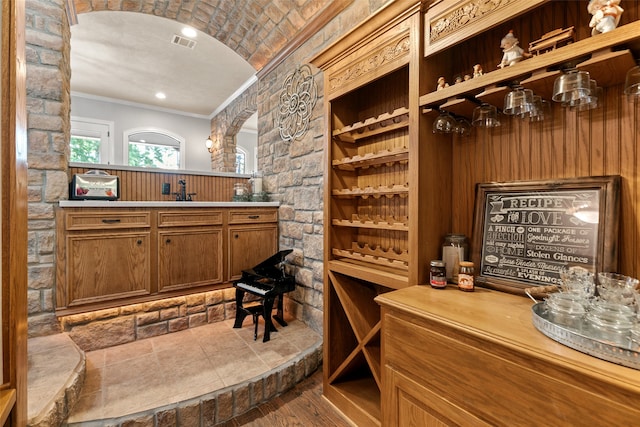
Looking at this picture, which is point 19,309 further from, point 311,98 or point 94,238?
point 311,98

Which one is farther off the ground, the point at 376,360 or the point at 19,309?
the point at 19,309

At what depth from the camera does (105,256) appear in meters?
2.25

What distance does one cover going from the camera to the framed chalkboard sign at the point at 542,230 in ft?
3.39

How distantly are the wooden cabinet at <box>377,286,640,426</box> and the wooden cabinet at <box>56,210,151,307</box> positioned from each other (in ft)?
6.91

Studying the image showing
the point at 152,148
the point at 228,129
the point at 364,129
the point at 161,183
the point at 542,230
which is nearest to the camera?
the point at 542,230

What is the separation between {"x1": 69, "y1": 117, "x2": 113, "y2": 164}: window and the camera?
525cm

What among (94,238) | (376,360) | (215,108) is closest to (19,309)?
(376,360)

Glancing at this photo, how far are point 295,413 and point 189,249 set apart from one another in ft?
5.29

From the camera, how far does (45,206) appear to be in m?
2.15

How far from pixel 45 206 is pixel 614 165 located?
3.29 metres

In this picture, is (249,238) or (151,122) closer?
(249,238)

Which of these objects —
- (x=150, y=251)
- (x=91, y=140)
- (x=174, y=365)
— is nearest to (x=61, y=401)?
(x=174, y=365)

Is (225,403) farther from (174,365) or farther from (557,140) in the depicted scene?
(557,140)

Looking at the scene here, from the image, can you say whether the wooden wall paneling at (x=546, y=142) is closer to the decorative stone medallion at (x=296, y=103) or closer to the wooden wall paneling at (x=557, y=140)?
the wooden wall paneling at (x=557, y=140)
